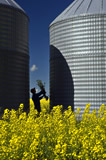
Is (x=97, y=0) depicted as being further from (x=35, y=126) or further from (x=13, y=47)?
(x=35, y=126)

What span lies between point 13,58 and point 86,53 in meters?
4.08

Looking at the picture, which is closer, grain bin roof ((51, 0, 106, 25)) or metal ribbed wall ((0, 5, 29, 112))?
metal ribbed wall ((0, 5, 29, 112))

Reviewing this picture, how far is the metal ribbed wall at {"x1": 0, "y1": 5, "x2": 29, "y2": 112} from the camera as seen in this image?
13.2 meters

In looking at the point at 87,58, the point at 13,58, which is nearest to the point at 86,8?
the point at 87,58

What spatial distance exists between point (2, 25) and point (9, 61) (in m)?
1.94

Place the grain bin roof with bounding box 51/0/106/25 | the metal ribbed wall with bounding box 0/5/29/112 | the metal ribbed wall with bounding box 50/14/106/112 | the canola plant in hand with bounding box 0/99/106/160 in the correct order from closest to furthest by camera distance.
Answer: the canola plant in hand with bounding box 0/99/106/160 < the metal ribbed wall with bounding box 0/5/29/112 < the metal ribbed wall with bounding box 50/14/106/112 < the grain bin roof with bounding box 51/0/106/25

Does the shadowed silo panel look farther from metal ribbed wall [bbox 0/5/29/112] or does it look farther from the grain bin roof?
metal ribbed wall [bbox 0/5/29/112]

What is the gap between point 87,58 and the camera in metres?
14.0

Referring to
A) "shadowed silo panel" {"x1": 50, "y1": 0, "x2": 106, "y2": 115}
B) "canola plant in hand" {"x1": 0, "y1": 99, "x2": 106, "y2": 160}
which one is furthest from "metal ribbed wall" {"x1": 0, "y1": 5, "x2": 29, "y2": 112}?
"canola plant in hand" {"x1": 0, "y1": 99, "x2": 106, "y2": 160}

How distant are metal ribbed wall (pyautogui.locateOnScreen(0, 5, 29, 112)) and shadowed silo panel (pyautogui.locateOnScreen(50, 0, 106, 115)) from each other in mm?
2452

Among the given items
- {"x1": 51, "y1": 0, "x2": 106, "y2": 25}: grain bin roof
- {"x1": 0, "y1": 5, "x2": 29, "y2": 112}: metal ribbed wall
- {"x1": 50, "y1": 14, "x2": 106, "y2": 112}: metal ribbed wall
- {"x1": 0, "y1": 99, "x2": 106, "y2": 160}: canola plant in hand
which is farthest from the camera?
{"x1": 51, "y1": 0, "x2": 106, "y2": 25}: grain bin roof

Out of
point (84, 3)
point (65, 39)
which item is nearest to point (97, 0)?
point (84, 3)

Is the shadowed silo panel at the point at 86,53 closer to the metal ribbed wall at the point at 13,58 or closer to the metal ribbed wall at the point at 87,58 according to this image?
the metal ribbed wall at the point at 87,58

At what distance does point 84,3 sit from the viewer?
15555 mm
